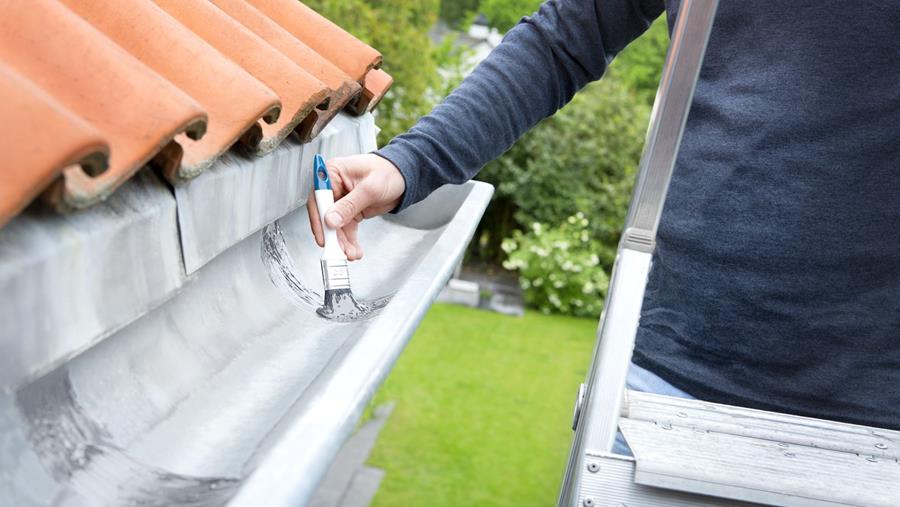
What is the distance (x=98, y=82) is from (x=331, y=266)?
646 millimetres

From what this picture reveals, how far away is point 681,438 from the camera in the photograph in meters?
1.17

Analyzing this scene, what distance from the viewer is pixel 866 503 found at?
104 centimetres

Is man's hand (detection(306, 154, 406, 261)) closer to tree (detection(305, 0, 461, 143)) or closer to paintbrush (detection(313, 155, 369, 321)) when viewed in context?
paintbrush (detection(313, 155, 369, 321))

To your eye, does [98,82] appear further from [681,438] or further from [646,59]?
[646,59]

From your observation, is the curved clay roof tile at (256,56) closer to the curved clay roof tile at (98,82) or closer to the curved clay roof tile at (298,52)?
the curved clay roof tile at (298,52)

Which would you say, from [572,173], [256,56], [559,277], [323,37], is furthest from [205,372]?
[572,173]

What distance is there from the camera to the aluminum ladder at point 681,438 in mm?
1055

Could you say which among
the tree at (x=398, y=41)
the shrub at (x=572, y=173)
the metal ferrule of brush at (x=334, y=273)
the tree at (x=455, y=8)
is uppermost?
the metal ferrule of brush at (x=334, y=273)

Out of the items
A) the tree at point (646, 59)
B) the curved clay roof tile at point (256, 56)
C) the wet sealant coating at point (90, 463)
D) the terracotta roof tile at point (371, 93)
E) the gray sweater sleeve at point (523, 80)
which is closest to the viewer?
the wet sealant coating at point (90, 463)

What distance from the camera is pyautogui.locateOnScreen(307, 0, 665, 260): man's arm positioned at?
166 cm

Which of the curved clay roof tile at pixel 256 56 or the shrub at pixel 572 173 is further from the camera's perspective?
the shrub at pixel 572 173

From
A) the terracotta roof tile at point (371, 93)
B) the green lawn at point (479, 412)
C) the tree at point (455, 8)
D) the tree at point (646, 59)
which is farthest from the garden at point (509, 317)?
the tree at point (455, 8)

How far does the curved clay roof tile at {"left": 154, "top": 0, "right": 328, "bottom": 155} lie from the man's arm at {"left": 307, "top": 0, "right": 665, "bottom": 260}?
0.19m

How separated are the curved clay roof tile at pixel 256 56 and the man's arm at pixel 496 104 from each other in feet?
0.61
